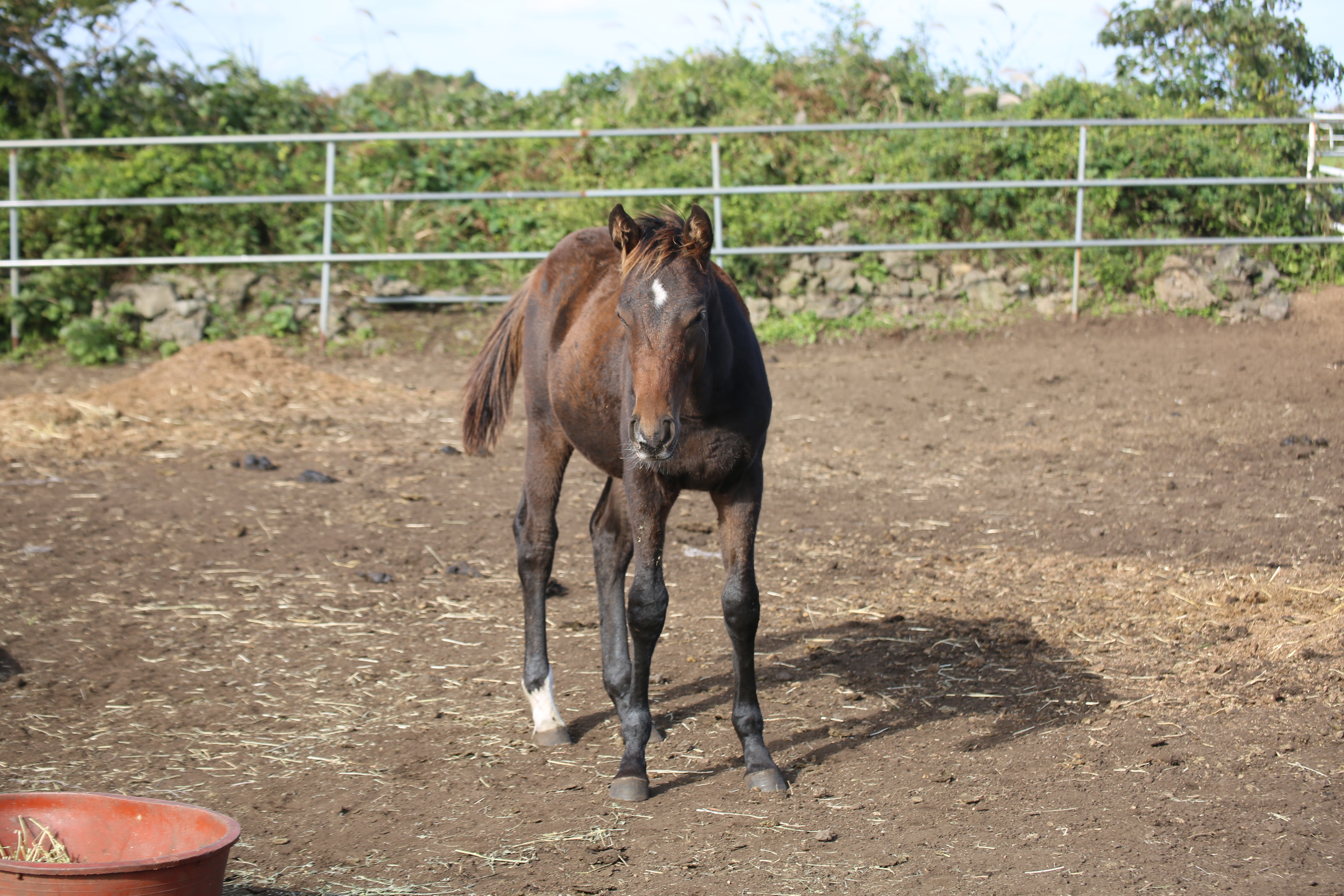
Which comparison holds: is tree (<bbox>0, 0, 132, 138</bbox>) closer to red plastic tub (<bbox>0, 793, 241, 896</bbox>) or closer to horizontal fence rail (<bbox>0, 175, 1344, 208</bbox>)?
horizontal fence rail (<bbox>0, 175, 1344, 208</bbox>)

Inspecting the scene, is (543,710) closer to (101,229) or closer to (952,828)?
(952,828)

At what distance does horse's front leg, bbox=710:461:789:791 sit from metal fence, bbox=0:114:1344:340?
21.7ft

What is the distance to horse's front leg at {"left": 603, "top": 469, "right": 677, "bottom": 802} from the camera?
3.44 metres

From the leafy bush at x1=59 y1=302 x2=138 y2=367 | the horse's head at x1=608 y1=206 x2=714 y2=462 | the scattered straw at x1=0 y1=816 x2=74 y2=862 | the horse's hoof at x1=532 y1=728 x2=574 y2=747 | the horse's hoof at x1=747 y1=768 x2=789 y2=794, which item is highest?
the horse's head at x1=608 y1=206 x2=714 y2=462

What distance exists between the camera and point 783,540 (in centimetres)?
606

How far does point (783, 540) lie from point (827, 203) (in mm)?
6774

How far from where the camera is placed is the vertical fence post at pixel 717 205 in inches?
429

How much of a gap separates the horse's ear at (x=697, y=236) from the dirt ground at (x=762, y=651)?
66.7 inches

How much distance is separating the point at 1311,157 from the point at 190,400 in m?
11.0

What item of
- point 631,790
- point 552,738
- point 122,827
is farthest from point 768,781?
point 122,827

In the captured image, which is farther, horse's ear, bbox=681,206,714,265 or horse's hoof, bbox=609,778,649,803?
horse's hoof, bbox=609,778,649,803

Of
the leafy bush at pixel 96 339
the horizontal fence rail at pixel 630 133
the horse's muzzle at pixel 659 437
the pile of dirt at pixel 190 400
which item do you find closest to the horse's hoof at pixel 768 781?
the horse's muzzle at pixel 659 437

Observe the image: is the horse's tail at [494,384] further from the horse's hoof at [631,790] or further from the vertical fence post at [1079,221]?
the vertical fence post at [1079,221]

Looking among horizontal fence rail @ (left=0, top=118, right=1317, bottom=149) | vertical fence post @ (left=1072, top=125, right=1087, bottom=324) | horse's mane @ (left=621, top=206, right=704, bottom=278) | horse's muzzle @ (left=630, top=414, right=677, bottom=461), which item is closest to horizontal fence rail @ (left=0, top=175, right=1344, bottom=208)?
vertical fence post @ (left=1072, top=125, right=1087, bottom=324)
